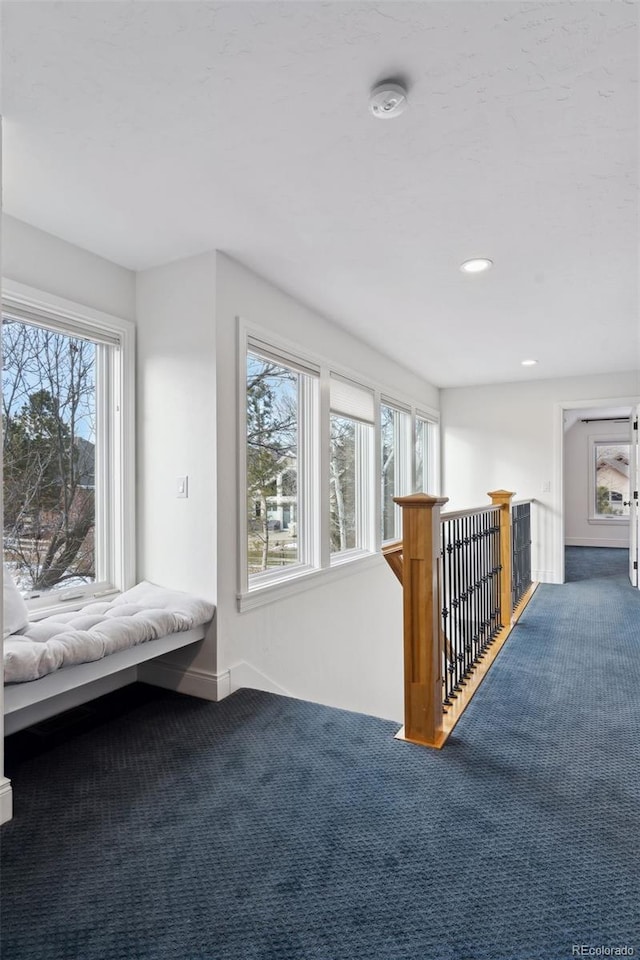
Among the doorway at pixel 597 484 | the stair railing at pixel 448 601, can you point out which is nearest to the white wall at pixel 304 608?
the stair railing at pixel 448 601

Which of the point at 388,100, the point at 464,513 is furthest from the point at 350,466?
the point at 388,100

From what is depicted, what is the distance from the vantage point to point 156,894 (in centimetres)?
142

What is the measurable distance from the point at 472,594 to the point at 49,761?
233cm

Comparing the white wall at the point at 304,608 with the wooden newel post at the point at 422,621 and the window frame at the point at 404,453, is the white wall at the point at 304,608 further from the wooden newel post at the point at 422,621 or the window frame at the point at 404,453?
the wooden newel post at the point at 422,621

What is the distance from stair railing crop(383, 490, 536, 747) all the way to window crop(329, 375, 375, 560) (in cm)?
111

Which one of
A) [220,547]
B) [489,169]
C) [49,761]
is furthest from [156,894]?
[489,169]

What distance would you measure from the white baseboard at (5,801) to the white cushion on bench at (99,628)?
1.06 ft

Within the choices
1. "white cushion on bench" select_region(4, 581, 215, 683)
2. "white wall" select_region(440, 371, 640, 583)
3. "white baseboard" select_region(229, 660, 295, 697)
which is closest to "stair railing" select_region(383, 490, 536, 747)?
"white baseboard" select_region(229, 660, 295, 697)

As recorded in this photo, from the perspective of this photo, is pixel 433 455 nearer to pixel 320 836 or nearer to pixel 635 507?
pixel 635 507

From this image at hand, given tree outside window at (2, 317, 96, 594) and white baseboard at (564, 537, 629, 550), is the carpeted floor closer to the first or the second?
tree outside window at (2, 317, 96, 594)

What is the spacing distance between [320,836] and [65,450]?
2063mm

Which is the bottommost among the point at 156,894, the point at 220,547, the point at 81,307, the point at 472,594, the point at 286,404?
the point at 156,894

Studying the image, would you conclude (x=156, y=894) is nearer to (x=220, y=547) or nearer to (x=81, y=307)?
(x=220, y=547)

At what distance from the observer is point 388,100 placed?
64.3 inches
